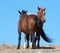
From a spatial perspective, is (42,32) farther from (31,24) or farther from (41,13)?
(41,13)

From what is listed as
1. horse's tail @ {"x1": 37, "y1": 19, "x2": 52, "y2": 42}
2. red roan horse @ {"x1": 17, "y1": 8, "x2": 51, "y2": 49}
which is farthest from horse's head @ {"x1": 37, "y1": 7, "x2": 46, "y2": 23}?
horse's tail @ {"x1": 37, "y1": 19, "x2": 52, "y2": 42}

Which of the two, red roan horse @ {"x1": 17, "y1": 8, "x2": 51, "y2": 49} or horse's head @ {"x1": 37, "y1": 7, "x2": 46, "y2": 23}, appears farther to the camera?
horse's head @ {"x1": 37, "y1": 7, "x2": 46, "y2": 23}

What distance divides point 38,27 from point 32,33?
1.15 feet

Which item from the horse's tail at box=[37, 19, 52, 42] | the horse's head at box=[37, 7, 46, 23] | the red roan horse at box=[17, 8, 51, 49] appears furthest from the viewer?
the horse's head at box=[37, 7, 46, 23]

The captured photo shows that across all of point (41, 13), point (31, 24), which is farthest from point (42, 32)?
point (41, 13)

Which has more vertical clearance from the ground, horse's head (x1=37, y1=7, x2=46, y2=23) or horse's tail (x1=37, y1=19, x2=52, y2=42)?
horse's head (x1=37, y1=7, x2=46, y2=23)

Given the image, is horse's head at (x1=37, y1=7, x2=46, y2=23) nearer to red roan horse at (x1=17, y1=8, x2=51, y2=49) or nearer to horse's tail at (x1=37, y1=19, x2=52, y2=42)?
red roan horse at (x1=17, y1=8, x2=51, y2=49)

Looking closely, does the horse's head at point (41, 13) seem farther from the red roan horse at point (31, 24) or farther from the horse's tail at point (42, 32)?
the horse's tail at point (42, 32)

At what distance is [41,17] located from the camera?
12562mm

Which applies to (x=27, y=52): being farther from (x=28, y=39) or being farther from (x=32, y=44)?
(x=28, y=39)

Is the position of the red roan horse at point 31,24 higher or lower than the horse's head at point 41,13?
lower

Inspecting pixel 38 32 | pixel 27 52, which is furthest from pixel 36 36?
pixel 27 52

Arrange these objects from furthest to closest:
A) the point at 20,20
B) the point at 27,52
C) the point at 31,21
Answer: the point at 20,20 < the point at 31,21 < the point at 27,52

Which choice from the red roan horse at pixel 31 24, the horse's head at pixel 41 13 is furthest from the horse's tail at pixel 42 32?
the horse's head at pixel 41 13
